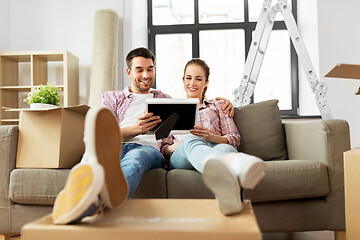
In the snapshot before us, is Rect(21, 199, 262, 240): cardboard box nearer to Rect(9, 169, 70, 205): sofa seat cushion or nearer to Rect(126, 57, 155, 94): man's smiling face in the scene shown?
Rect(9, 169, 70, 205): sofa seat cushion

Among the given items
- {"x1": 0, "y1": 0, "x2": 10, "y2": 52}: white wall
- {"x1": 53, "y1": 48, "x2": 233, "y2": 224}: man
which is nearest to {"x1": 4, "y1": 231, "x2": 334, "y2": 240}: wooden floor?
{"x1": 53, "y1": 48, "x2": 233, "y2": 224}: man

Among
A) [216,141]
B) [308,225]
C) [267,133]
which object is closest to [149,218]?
[216,141]

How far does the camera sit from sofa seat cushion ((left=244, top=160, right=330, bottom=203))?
4.86 feet

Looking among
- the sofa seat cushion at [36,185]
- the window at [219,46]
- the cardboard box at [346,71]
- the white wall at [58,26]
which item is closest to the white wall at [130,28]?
the white wall at [58,26]

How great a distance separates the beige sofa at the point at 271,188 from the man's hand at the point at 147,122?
0.20m

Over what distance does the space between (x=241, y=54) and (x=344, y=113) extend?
115 centimetres

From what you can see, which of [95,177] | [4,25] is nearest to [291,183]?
[95,177]

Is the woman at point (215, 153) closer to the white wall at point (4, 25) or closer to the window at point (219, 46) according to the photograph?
the window at point (219, 46)

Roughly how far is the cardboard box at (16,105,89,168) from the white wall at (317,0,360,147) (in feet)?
8.02

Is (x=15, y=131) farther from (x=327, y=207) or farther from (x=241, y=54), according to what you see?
(x=241, y=54)

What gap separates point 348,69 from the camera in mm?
1441

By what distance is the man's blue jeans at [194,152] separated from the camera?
1.34 metres

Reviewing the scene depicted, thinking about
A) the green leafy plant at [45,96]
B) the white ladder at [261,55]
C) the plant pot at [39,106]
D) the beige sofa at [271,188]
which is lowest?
the beige sofa at [271,188]

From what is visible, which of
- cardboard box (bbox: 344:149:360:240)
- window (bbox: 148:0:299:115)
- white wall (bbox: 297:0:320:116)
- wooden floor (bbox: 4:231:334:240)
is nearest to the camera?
cardboard box (bbox: 344:149:360:240)
